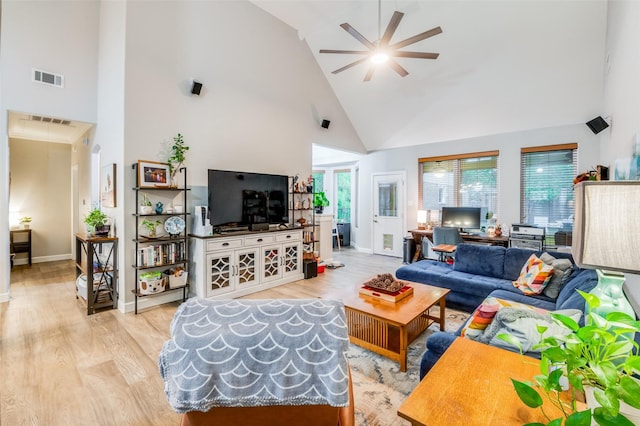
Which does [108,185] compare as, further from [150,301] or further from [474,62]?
[474,62]

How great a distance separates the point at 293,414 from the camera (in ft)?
3.46

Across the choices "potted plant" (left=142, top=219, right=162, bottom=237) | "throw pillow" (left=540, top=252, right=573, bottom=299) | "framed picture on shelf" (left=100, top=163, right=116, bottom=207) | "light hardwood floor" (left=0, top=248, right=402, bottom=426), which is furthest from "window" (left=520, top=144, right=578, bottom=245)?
"framed picture on shelf" (left=100, top=163, right=116, bottom=207)

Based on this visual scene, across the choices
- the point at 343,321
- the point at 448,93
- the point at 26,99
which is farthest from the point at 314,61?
the point at 343,321

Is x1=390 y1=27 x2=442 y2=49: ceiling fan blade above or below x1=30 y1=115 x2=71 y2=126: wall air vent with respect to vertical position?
above

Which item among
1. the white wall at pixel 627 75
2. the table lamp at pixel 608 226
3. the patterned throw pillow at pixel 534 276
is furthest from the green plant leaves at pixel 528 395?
the patterned throw pillow at pixel 534 276

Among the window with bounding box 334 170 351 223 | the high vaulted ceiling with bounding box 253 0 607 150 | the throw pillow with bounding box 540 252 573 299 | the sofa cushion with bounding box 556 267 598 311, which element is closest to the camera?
the sofa cushion with bounding box 556 267 598 311

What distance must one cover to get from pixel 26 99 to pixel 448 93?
6316mm

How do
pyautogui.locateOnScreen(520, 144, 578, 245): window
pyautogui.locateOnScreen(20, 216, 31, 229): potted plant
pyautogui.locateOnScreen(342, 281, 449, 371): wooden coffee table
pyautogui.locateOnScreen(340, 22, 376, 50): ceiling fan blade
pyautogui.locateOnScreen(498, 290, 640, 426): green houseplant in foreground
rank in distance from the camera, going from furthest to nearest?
pyautogui.locateOnScreen(20, 216, 31, 229): potted plant < pyautogui.locateOnScreen(520, 144, 578, 245): window < pyautogui.locateOnScreen(340, 22, 376, 50): ceiling fan blade < pyautogui.locateOnScreen(342, 281, 449, 371): wooden coffee table < pyautogui.locateOnScreen(498, 290, 640, 426): green houseplant in foreground

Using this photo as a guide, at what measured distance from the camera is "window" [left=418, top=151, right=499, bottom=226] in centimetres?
571

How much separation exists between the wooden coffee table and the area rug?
0.23ft

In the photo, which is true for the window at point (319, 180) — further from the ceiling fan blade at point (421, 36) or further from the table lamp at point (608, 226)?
the table lamp at point (608, 226)

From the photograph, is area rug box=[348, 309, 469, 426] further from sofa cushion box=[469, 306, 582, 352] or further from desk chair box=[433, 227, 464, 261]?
desk chair box=[433, 227, 464, 261]

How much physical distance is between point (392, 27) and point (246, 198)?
2.87 metres

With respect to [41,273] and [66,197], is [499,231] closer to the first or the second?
[41,273]
